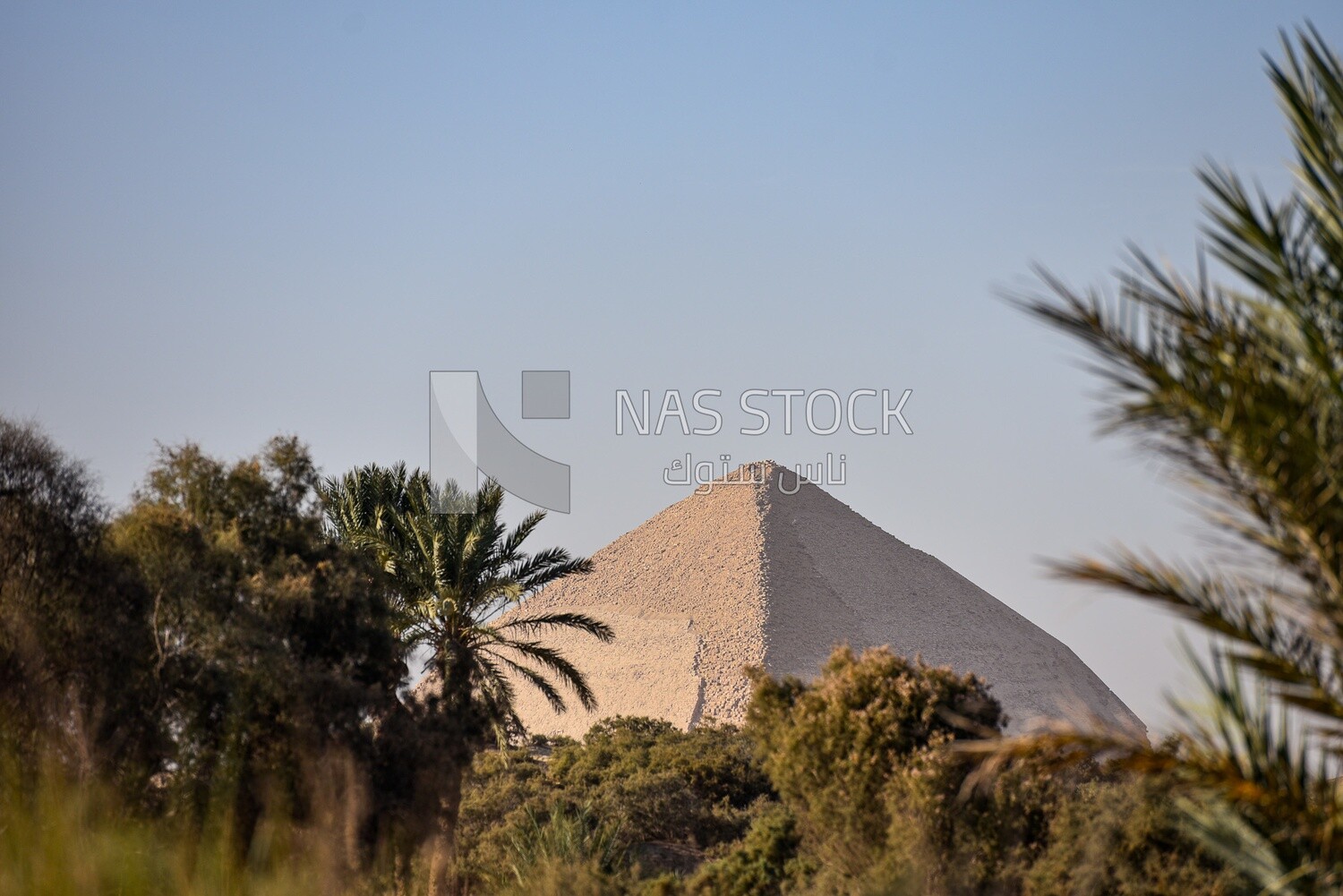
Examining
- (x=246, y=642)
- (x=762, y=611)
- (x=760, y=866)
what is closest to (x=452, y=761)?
(x=246, y=642)

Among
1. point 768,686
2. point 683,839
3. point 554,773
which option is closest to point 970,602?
point 554,773

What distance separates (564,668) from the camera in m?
21.5

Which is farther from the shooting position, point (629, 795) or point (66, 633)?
point (629, 795)

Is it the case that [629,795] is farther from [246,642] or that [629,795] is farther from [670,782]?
[246,642]

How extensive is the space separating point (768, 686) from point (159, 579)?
680 centimetres

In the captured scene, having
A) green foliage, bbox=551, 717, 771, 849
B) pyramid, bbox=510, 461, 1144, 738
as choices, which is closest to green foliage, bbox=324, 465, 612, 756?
green foliage, bbox=551, 717, 771, 849

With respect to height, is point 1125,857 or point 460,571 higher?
point 460,571

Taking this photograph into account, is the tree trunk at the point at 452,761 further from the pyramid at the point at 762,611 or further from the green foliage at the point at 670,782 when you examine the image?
the pyramid at the point at 762,611

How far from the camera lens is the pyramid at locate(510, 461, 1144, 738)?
80.6 meters

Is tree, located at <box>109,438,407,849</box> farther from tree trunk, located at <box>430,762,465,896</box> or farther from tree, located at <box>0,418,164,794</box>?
tree trunk, located at <box>430,762,465,896</box>

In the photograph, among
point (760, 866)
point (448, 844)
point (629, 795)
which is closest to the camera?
point (760, 866)

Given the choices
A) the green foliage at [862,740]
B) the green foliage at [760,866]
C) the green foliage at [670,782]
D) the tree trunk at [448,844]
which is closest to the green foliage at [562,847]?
the tree trunk at [448,844]

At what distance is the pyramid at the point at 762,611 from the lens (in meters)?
80.6

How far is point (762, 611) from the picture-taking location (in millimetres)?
87188
